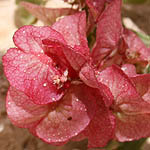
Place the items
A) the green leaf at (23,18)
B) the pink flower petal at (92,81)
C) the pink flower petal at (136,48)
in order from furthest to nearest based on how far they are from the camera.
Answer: the green leaf at (23,18) < the pink flower petal at (136,48) < the pink flower petal at (92,81)

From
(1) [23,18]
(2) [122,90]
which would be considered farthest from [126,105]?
(1) [23,18]

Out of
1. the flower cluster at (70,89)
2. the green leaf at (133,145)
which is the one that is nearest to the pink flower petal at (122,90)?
the flower cluster at (70,89)

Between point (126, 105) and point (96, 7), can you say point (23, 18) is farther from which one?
point (126, 105)

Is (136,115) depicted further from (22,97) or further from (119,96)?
(22,97)

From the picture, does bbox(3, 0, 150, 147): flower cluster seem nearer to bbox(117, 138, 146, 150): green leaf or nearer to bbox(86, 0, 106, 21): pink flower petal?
bbox(86, 0, 106, 21): pink flower petal

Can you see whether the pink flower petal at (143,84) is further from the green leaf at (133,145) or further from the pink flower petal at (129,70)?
the green leaf at (133,145)

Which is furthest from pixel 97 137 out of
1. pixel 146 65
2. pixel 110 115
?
pixel 146 65

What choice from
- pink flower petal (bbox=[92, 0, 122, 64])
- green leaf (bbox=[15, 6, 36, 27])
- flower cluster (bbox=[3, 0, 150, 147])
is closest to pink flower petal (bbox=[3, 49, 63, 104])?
flower cluster (bbox=[3, 0, 150, 147])
